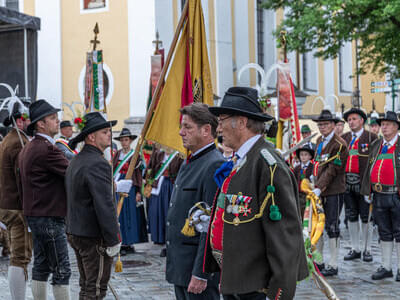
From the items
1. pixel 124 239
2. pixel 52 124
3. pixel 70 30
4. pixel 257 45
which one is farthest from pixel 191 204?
pixel 257 45

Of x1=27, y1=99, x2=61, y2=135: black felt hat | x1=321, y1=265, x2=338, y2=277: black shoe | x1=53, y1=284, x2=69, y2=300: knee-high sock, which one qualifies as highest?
x1=27, y1=99, x2=61, y2=135: black felt hat

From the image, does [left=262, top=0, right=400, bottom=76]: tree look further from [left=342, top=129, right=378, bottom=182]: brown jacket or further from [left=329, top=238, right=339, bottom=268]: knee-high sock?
[left=329, top=238, right=339, bottom=268]: knee-high sock

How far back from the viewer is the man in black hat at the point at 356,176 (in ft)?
31.3

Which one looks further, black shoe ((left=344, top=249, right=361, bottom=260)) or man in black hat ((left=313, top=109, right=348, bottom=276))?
black shoe ((left=344, top=249, right=361, bottom=260))

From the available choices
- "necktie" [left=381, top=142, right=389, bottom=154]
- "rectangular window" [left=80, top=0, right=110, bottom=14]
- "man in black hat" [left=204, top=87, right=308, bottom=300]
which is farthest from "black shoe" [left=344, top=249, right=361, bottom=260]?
"rectangular window" [left=80, top=0, right=110, bottom=14]

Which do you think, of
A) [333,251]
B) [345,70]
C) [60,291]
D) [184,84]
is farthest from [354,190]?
[345,70]

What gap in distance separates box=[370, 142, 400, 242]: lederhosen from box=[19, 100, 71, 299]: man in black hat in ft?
14.1

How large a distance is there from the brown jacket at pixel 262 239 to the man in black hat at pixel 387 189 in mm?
4797

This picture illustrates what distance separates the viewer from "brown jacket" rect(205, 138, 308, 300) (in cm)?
352

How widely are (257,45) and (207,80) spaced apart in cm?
2143

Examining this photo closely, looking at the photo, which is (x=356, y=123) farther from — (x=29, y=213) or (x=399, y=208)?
(x=29, y=213)

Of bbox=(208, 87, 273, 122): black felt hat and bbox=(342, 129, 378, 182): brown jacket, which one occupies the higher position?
bbox=(208, 87, 273, 122): black felt hat

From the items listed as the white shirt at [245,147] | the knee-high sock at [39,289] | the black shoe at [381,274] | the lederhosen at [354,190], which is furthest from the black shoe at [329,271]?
the white shirt at [245,147]

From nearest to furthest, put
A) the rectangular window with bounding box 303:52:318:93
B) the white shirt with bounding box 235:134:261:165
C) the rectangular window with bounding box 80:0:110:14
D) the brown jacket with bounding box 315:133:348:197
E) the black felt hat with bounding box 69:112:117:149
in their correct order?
the white shirt with bounding box 235:134:261:165, the black felt hat with bounding box 69:112:117:149, the brown jacket with bounding box 315:133:348:197, the rectangular window with bounding box 80:0:110:14, the rectangular window with bounding box 303:52:318:93
